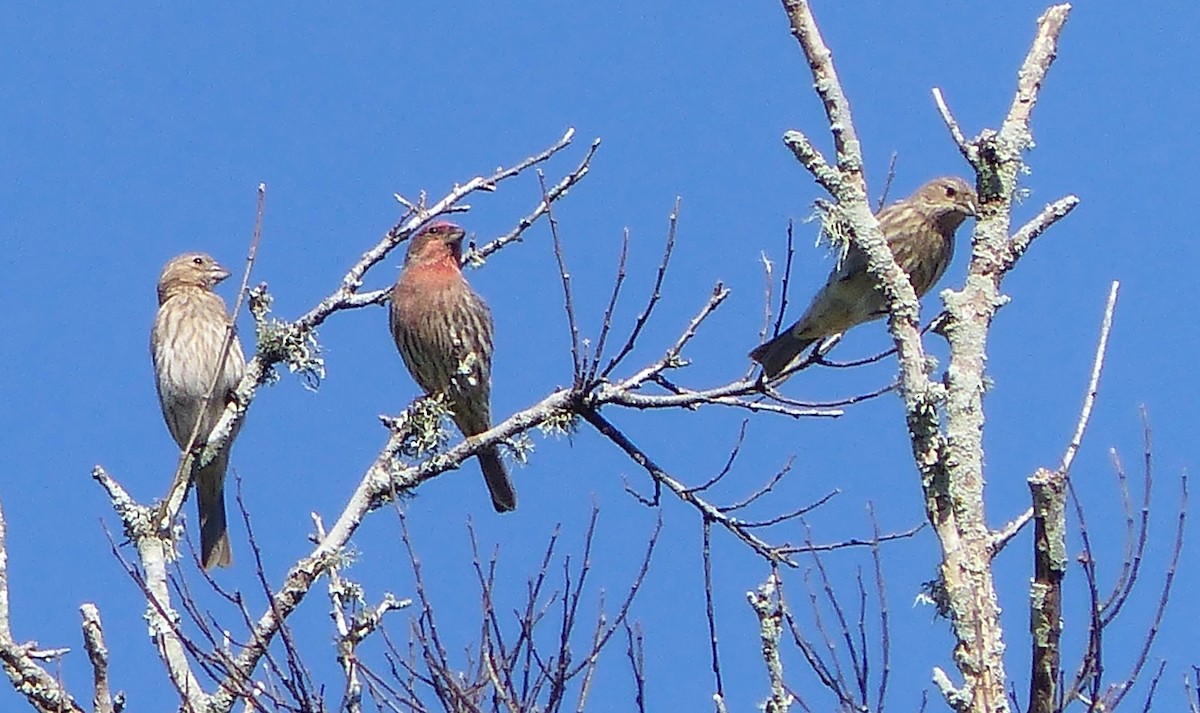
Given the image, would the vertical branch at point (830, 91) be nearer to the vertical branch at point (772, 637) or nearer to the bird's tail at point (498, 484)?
the vertical branch at point (772, 637)

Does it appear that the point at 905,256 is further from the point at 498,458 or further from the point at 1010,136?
the point at 1010,136

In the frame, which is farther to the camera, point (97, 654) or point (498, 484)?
point (498, 484)

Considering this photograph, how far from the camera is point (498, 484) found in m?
8.94

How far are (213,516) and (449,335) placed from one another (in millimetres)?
1652

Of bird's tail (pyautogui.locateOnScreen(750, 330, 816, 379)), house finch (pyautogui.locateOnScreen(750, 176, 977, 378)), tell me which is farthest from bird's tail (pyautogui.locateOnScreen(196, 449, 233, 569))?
house finch (pyautogui.locateOnScreen(750, 176, 977, 378))

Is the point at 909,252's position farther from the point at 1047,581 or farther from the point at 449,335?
the point at 1047,581

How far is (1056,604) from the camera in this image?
3535 mm

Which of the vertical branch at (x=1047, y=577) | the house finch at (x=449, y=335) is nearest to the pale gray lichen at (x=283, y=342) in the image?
the house finch at (x=449, y=335)

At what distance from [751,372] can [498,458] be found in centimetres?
282

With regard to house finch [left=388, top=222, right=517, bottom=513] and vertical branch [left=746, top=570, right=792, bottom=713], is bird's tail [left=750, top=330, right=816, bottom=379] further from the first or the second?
vertical branch [left=746, top=570, right=792, bottom=713]

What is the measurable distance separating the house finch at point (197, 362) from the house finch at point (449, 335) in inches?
37.1

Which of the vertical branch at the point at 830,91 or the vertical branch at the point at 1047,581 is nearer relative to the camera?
the vertical branch at the point at 1047,581

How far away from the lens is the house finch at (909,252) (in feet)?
27.7

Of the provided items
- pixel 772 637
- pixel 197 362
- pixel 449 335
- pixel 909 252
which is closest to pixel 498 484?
pixel 449 335
